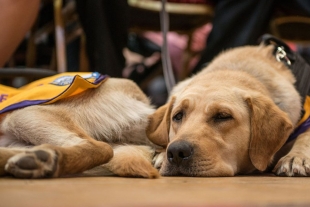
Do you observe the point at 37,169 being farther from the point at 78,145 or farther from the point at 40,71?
the point at 40,71

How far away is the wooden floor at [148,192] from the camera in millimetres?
1129

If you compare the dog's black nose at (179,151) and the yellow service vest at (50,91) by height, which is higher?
the yellow service vest at (50,91)

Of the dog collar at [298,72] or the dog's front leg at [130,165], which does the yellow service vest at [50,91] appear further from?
the dog collar at [298,72]

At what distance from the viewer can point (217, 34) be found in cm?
335

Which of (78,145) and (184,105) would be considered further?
(184,105)

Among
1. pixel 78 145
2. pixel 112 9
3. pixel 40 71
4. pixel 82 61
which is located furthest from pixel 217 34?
pixel 78 145

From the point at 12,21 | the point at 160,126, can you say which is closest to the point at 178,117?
the point at 160,126

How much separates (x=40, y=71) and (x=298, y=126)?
50.4 inches

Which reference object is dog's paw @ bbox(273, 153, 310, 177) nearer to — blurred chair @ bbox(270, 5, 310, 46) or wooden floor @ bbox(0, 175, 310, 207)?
wooden floor @ bbox(0, 175, 310, 207)

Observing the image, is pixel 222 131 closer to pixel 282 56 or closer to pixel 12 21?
pixel 282 56

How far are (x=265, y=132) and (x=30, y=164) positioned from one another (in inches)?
39.2

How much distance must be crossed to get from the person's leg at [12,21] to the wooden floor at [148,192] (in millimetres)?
1189

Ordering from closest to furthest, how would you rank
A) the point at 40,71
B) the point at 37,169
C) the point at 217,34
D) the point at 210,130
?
the point at 37,169, the point at 210,130, the point at 40,71, the point at 217,34

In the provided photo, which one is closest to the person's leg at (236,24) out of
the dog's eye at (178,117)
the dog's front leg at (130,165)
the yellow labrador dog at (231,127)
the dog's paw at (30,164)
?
the yellow labrador dog at (231,127)
